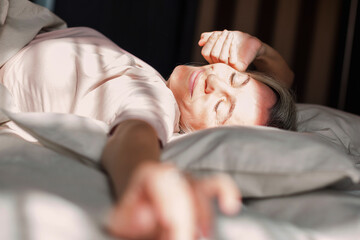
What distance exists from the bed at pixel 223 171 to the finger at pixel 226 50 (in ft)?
1.64

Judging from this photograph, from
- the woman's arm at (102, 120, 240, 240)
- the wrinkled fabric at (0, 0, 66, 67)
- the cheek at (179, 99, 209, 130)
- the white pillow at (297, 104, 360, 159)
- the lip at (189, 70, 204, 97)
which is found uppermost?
the wrinkled fabric at (0, 0, 66, 67)

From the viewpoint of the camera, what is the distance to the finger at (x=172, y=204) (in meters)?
0.48

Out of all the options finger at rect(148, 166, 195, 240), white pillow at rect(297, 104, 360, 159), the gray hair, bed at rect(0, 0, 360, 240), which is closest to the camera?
finger at rect(148, 166, 195, 240)

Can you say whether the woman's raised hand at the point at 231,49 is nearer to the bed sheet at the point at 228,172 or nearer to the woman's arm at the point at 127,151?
the bed sheet at the point at 228,172

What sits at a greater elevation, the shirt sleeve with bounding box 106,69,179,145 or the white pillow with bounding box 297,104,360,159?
the shirt sleeve with bounding box 106,69,179,145

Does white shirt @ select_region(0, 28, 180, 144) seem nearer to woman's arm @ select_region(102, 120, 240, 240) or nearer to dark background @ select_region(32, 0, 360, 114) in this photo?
woman's arm @ select_region(102, 120, 240, 240)

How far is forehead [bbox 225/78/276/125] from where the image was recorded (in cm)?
130

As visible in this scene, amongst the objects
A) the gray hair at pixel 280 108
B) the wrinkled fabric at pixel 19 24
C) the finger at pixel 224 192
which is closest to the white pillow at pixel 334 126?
the gray hair at pixel 280 108

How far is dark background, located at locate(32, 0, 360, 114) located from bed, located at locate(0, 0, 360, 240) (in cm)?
116

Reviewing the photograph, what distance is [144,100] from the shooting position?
1.03 m

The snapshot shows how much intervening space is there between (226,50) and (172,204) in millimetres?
1091

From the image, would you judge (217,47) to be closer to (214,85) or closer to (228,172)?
(214,85)

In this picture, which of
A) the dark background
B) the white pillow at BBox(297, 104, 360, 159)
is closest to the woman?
the white pillow at BBox(297, 104, 360, 159)

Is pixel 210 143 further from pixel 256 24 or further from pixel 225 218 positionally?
pixel 256 24
